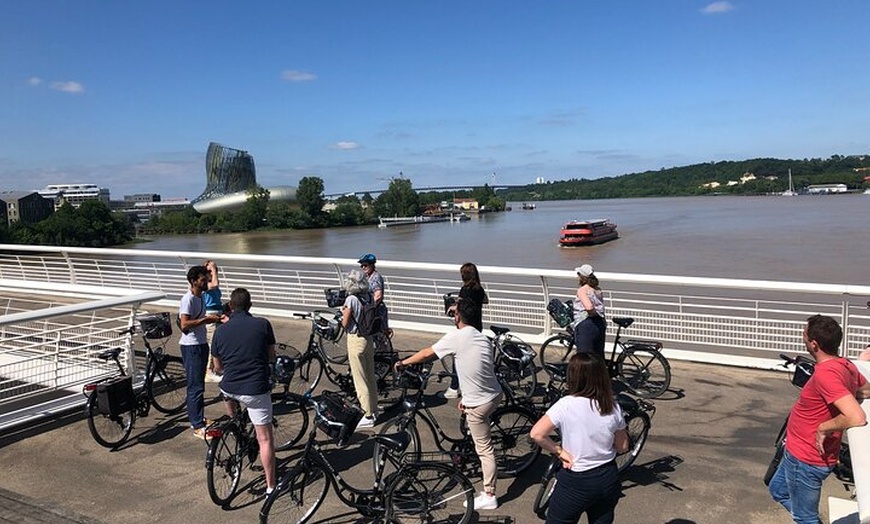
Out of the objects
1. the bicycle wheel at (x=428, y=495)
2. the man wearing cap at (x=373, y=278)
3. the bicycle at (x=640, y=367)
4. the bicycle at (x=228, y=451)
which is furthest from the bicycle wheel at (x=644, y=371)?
the bicycle at (x=228, y=451)

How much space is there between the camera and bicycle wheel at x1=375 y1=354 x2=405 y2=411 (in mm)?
6188

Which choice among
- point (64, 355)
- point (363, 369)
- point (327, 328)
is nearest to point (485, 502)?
point (363, 369)

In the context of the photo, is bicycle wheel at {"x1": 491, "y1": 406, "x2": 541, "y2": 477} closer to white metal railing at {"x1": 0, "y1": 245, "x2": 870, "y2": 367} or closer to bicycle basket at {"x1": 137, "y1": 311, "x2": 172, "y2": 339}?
white metal railing at {"x1": 0, "y1": 245, "x2": 870, "y2": 367}

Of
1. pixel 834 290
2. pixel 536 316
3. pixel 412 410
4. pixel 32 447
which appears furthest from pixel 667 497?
pixel 32 447

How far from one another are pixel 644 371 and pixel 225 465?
410 centimetres

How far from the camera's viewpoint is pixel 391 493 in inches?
141

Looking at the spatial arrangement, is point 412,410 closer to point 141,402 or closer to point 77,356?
point 141,402

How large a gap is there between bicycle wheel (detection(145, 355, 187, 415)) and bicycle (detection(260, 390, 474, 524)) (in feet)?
8.27

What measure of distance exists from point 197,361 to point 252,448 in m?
1.10

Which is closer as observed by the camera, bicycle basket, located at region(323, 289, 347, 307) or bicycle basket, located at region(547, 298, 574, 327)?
bicycle basket, located at region(547, 298, 574, 327)

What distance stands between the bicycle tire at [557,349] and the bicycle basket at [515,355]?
807 mm

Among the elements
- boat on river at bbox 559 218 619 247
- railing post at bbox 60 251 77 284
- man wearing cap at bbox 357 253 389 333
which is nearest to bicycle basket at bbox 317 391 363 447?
man wearing cap at bbox 357 253 389 333

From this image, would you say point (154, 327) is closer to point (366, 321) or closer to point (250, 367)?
point (366, 321)

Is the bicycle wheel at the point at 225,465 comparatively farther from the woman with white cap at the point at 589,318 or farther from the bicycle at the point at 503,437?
the woman with white cap at the point at 589,318
